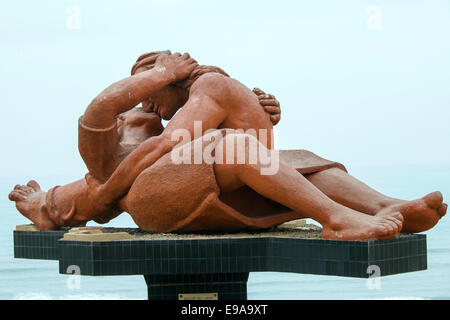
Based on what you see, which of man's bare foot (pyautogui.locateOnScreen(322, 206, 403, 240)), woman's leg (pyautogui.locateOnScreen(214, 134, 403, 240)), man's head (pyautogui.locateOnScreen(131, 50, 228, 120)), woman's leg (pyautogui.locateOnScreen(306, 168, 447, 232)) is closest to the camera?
man's bare foot (pyautogui.locateOnScreen(322, 206, 403, 240))

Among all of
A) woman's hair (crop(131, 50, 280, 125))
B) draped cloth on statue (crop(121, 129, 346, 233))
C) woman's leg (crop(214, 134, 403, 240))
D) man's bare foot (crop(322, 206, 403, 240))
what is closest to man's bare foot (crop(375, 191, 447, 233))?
woman's leg (crop(214, 134, 403, 240))

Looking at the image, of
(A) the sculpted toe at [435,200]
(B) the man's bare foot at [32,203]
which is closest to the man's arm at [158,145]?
(B) the man's bare foot at [32,203]

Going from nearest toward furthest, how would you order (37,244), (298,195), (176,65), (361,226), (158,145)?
(361,226) < (298,195) < (158,145) < (176,65) < (37,244)

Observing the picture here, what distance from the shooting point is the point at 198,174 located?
5.29 m

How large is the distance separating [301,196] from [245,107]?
0.96m

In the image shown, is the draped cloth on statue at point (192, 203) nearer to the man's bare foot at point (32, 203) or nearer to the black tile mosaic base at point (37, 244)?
the black tile mosaic base at point (37, 244)

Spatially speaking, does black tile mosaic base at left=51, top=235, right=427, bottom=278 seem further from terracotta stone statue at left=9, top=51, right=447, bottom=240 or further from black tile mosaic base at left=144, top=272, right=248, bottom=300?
black tile mosaic base at left=144, top=272, right=248, bottom=300

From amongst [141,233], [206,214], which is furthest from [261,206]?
[141,233]

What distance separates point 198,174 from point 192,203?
0.20m

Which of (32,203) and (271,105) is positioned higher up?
(271,105)

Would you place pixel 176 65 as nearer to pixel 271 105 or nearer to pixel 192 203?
pixel 271 105

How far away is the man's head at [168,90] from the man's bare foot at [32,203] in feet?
3.61

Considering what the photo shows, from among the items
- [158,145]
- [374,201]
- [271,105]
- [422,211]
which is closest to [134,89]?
[158,145]

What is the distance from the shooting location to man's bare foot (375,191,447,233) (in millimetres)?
5277
